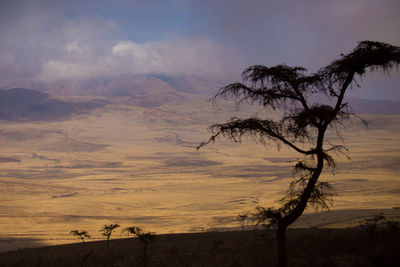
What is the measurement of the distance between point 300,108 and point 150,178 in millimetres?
90865

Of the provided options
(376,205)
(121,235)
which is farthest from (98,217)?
(376,205)

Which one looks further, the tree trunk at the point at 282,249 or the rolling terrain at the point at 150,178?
the rolling terrain at the point at 150,178

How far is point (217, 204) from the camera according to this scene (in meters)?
57.5

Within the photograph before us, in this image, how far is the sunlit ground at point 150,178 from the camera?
154ft

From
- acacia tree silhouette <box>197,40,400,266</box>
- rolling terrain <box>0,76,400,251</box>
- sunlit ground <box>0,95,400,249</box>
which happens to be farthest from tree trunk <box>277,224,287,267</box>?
sunlit ground <box>0,95,400,249</box>

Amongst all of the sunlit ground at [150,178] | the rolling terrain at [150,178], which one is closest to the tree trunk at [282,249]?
the rolling terrain at [150,178]

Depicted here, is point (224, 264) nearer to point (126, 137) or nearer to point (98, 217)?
point (98, 217)

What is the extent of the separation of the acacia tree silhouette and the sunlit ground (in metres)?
24.3

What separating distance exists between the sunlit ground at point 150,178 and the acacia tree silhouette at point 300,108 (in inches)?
956

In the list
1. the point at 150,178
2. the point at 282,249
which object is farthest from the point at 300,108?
the point at 150,178

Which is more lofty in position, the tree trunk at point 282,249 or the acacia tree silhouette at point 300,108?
the acacia tree silhouette at point 300,108

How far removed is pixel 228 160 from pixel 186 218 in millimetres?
83210

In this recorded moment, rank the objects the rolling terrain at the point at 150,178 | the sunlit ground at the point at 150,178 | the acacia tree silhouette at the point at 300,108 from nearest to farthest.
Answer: the acacia tree silhouette at the point at 300,108 → the rolling terrain at the point at 150,178 → the sunlit ground at the point at 150,178

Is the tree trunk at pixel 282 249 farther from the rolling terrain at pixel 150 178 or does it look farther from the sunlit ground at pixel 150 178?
the sunlit ground at pixel 150 178
